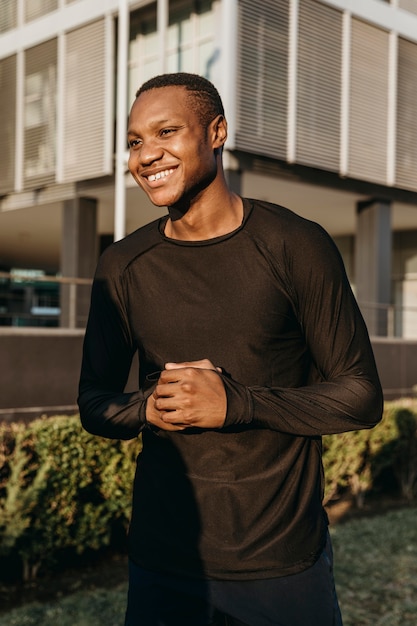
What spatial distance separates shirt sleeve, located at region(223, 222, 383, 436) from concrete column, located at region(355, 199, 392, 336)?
1593 centimetres

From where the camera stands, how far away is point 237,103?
44.6 ft

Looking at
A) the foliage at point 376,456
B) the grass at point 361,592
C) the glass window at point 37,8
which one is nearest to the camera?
the grass at point 361,592

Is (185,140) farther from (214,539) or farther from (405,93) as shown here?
(405,93)

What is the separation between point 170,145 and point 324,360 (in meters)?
0.65

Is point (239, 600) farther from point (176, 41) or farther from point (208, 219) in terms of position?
→ point (176, 41)

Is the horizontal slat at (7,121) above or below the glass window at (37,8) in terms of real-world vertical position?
below

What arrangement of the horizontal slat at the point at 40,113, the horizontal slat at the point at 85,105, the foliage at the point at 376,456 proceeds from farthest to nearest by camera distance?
the horizontal slat at the point at 40,113
the horizontal slat at the point at 85,105
the foliage at the point at 376,456

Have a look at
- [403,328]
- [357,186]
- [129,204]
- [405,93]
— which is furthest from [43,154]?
[403,328]

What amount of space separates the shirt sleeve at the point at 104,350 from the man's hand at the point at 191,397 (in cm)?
27

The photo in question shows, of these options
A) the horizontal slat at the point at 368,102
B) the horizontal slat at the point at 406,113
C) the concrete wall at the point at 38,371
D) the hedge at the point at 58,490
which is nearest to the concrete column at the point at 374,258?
the horizontal slat at the point at 406,113

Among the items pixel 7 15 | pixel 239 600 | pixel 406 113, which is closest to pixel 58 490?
pixel 239 600

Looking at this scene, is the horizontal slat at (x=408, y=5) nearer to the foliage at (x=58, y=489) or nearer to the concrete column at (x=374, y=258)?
the concrete column at (x=374, y=258)

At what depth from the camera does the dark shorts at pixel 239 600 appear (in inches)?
74.0

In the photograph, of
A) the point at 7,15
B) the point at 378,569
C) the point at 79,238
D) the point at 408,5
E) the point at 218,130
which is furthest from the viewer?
the point at 7,15
